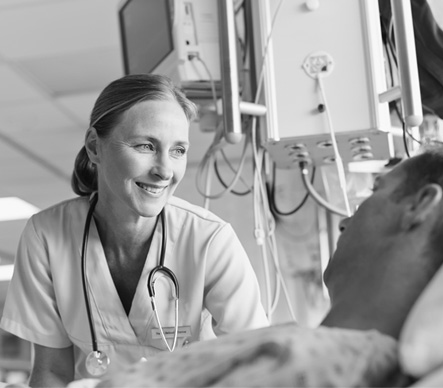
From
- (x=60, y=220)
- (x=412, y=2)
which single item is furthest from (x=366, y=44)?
(x=60, y=220)

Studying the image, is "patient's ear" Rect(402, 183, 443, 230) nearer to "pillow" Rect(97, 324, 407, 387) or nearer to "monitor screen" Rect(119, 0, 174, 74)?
"pillow" Rect(97, 324, 407, 387)

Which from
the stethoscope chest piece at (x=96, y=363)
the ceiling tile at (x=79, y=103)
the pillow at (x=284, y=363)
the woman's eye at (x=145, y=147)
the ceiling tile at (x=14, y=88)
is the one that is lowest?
the stethoscope chest piece at (x=96, y=363)

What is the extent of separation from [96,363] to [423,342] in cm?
95

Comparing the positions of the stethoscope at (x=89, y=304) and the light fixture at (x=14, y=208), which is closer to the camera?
the stethoscope at (x=89, y=304)

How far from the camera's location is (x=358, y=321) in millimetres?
928

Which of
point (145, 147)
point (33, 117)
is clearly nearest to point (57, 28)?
point (33, 117)

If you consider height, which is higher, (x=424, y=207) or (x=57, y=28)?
(x=57, y=28)

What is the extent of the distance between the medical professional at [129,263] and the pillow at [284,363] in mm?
741

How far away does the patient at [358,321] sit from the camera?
80 centimetres

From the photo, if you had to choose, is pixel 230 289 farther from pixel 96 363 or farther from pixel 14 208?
pixel 14 208

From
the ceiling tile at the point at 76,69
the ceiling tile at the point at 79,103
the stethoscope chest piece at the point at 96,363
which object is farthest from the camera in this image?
the ceiling tile at the point at 79,103

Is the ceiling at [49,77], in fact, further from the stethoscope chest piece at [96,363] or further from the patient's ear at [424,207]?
the patient's ear at [424,207]

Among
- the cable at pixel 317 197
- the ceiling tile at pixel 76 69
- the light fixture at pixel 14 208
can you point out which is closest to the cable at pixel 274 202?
the cable at pixel 317 197

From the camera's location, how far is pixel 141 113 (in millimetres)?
1665
